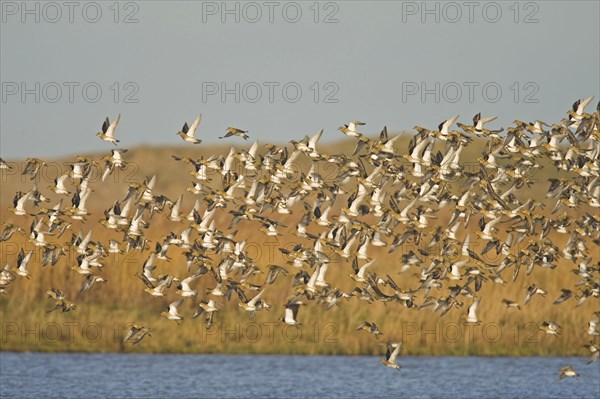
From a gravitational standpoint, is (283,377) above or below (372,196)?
below

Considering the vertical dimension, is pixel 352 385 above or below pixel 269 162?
below

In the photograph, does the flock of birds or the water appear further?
the water

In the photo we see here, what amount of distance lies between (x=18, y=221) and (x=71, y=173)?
12.0 metres

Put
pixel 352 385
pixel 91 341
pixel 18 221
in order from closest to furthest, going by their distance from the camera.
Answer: pixel 352 385, pixel 91 341, pixel 18 221

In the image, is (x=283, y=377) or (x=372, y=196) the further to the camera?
(x=283, y=377)

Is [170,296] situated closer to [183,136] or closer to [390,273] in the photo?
[390,273]

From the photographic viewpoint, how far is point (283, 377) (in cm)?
3447

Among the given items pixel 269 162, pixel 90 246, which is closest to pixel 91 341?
pixel 90 246

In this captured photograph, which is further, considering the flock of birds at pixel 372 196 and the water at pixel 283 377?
the water at pixel 283 377

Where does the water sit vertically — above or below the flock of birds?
below

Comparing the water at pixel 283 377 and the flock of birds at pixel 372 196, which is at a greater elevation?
the flock of birds at pixel 372 196

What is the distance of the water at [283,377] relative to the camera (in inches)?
1293

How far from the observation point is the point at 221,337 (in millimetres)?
36281

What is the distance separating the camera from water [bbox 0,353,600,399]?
32.8 metres
